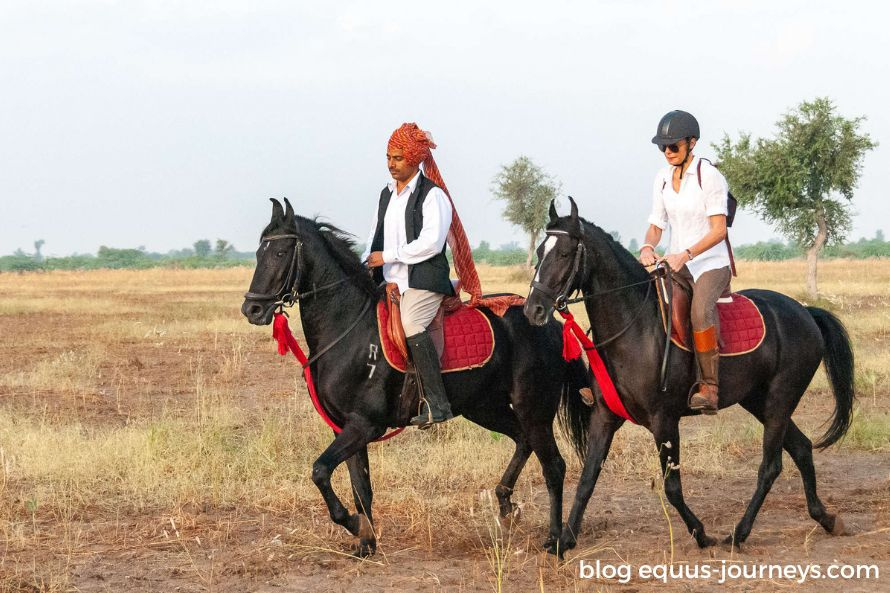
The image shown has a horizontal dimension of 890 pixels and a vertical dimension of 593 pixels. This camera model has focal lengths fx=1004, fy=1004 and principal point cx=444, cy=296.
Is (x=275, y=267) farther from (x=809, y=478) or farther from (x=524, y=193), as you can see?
(x=524, y=193)

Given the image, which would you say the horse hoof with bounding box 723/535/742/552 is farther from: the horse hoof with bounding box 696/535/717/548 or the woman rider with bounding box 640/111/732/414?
the woman rider with bounding box 640/111/732/414

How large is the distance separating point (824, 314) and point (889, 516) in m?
1.54

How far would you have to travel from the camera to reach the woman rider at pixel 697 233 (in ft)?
21.1

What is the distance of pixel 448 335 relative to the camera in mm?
6730

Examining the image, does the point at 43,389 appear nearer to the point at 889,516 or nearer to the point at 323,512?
the point at 323,512

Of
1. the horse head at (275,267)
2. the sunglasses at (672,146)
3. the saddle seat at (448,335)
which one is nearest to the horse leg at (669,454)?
the saddle seat at (448,335)

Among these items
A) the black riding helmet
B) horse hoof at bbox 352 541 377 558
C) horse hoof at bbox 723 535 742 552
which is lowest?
horse hoof at bbox 352 541 377 558

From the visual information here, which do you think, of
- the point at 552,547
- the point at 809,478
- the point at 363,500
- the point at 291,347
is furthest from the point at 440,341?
the point at 809,478

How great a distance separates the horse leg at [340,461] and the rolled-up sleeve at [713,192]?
2620 mm

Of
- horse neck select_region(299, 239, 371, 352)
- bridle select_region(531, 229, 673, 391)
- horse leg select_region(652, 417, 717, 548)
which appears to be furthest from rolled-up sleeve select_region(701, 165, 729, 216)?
horse neck select_region(299, 239, 371, 352)

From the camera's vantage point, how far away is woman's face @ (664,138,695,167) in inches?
260

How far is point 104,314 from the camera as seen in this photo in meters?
27.6

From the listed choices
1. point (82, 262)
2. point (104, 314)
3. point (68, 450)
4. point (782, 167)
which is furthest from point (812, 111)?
point (82, 262)

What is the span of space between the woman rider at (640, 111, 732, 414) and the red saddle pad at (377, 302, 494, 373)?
3.89 feet
